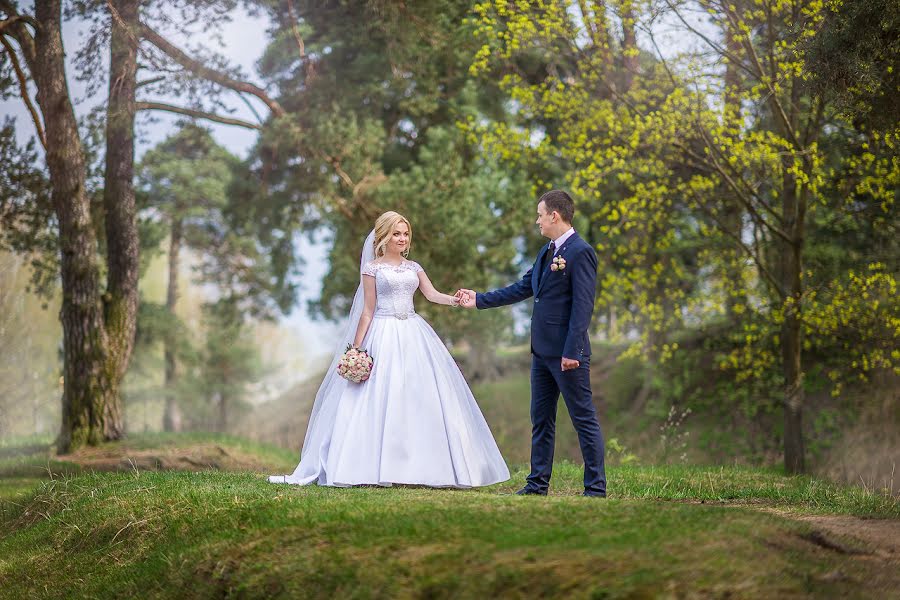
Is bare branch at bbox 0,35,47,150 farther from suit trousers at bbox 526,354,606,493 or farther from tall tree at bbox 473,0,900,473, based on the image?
suit trousers at bbox 526,354,606,493

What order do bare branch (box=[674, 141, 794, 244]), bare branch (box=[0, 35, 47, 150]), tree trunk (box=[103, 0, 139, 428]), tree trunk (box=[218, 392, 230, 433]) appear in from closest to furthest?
bare branch (box=[674, 141, 794, 244]) < tree trunk (box=[103, 0, 139, 428]) < bare branch (box=[0, 35, 47, 150]) < tree trunk (box=[218, 392, 230, 433])

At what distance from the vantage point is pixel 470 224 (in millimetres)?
18672

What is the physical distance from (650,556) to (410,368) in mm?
4130

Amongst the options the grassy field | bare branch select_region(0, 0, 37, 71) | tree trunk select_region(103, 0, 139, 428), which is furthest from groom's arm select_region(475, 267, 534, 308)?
bare branch select_region(0, 0, 37, 71)

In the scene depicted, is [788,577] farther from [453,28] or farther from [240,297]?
[240,297]

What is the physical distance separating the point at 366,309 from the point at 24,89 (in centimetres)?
952

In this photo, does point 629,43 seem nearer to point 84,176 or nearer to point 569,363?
point 84,176

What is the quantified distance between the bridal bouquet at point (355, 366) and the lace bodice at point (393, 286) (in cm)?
59

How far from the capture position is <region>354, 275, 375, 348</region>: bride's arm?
28.6 feet

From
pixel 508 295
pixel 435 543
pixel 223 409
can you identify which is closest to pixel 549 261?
pixel 508 295

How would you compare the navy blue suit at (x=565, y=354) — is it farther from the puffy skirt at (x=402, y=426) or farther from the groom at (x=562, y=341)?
the puffy skirt at (x=402, y=426)

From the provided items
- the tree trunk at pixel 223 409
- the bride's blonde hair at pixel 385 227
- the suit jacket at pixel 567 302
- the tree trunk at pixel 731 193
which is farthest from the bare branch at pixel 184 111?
the tree trunk at pixel 223 409

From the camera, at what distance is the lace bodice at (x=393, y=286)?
28.8ft

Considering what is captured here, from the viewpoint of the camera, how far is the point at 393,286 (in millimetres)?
8812
